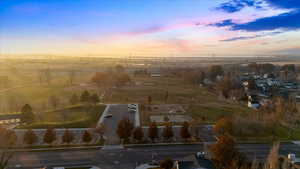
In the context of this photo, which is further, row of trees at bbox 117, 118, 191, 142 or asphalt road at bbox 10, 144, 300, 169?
row of trees at bbox 117, 118, 191, 142

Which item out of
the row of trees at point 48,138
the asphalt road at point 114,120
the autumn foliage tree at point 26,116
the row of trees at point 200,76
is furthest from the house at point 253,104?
the autumn foliage tree at point 26,116

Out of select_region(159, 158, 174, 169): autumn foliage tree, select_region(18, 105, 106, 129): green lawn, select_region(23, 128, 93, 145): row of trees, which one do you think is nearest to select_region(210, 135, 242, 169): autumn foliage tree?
select_region(159, 158, 174, 169): autumn foliage tree

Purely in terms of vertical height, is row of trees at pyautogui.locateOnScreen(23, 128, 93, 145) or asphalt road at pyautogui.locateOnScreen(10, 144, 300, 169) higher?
row of trees at pyautogui.locateOnScreen(23, 128, 93, 145)

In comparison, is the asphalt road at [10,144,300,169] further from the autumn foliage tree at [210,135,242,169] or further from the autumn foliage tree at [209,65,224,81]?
the autumn foliage tree at [209,65,224,81]

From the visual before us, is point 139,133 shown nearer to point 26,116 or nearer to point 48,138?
point 48,138

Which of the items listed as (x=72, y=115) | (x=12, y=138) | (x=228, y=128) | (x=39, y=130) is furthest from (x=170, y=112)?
(x=12, y=138)

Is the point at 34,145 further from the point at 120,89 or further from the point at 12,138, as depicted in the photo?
the point at 120,89
